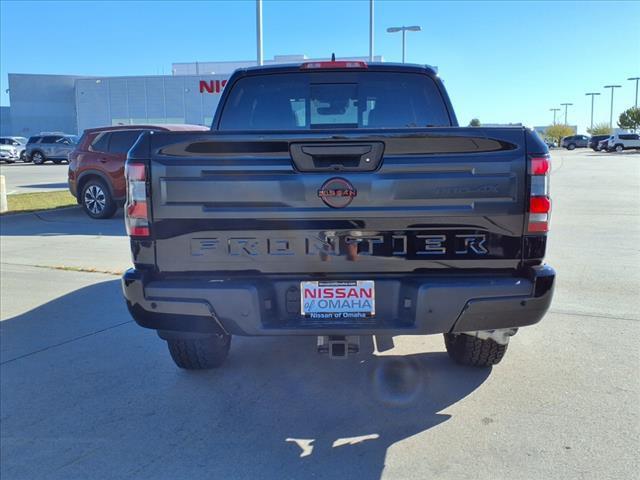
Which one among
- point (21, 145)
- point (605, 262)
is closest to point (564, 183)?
point (605, 262)

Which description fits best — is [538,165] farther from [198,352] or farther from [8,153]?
[8,153]

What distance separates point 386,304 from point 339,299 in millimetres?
247

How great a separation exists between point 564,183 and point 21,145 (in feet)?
115

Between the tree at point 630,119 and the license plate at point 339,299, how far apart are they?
257ft

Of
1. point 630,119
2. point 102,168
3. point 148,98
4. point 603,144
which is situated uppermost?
point 630,119

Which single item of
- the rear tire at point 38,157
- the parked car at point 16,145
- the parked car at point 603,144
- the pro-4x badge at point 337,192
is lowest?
the pro-4x badge at point 337,192

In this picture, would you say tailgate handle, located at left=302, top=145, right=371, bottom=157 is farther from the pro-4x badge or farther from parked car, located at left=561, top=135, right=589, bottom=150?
parked car, located at left=561, top=135, right=589, bottom=150

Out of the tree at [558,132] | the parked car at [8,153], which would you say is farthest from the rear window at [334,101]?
the tree at [558,132]

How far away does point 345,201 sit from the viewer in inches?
114

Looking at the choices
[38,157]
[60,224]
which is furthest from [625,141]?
[60,224]

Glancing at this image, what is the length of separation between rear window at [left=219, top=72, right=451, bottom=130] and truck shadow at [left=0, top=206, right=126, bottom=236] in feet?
21.8

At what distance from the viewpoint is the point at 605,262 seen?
7.61m

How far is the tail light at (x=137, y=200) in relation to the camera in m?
3.00

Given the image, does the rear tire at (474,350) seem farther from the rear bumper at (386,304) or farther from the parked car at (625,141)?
the parked car at (625,141)
